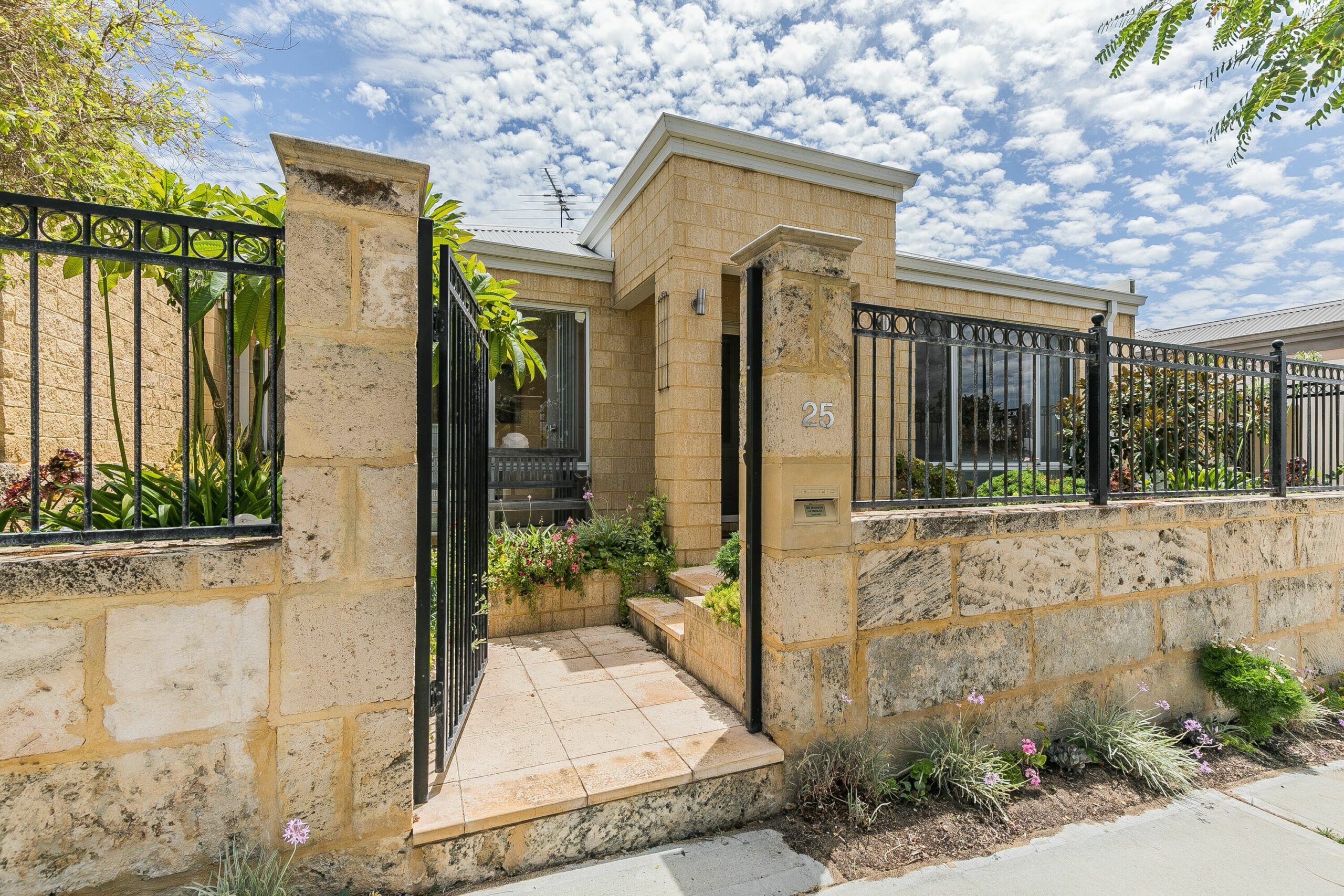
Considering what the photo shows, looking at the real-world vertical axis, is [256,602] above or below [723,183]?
below

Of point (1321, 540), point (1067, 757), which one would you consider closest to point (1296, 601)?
point (1321, 540)

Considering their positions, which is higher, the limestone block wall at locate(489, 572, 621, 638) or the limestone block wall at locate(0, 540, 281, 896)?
the limestone block wall at locate(0, 540, 281, 896)

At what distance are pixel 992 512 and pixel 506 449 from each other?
162 inches

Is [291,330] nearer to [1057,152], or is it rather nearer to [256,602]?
[256,602]

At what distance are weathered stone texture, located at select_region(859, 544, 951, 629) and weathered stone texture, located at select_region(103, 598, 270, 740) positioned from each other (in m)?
2.28

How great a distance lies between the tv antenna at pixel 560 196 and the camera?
11.1m

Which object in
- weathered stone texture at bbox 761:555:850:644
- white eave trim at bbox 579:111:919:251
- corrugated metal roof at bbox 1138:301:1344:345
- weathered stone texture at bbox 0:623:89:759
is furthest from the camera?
corrugated metal roof at bbox 1138:301:1344:345

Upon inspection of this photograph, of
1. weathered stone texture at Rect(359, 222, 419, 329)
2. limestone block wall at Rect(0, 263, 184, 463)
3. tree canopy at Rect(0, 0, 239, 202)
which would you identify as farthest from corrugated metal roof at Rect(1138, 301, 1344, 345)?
limestone block wall at Rect(0, 263, 184, 463)

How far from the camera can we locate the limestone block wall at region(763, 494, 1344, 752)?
2434 millimetres

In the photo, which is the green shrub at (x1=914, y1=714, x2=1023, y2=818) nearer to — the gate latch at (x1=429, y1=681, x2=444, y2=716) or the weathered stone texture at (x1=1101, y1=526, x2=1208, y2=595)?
the weathered stone texture at (x1=1101, y1=526, x2=1208, y2=595)

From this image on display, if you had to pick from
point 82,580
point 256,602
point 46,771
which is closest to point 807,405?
point 256,602

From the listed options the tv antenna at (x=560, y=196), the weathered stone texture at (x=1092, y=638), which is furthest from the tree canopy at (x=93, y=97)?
the tv antenna at (x=560, y=196)

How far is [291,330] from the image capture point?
5.73 ft

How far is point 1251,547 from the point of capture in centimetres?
356
